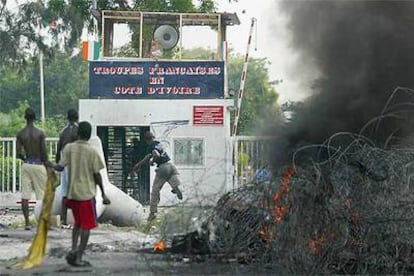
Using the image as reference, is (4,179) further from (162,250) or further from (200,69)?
(162,250)

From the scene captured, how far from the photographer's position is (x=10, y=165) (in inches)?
663

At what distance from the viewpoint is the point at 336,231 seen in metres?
7.26

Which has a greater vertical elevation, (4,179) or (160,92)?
(160,92)

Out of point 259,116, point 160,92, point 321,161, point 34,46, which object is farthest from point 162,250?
point 34,46

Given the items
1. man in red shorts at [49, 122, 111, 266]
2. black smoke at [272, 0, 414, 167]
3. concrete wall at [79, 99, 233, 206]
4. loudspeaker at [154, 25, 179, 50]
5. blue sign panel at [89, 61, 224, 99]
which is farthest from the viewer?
loudspeaker at [154, 25, 179, 50]

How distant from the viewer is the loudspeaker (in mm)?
17125

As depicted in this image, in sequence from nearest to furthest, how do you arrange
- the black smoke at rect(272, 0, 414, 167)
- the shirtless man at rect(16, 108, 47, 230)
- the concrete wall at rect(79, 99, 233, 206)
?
the shirtless man at rect(16, 108, 47, 230) → the black smoke at rect(272, 0, 414, 167) → the concrete wall at rect(79, 99, 233, 206)

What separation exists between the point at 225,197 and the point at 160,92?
29.9 ft

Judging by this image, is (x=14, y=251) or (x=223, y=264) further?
(x=14, y=251)

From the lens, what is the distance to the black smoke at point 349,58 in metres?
10.8

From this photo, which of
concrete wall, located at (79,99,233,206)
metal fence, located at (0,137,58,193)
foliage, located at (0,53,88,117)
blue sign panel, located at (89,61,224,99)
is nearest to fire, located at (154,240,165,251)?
concrete wall, located at (79,99,233,206)

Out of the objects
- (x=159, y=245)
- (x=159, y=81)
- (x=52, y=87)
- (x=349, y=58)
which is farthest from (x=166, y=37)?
(x=52, y=87)

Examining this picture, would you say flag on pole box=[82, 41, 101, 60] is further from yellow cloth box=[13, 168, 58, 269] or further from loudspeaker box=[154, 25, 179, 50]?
yellow cloth box=[13, 168, 58, 269]

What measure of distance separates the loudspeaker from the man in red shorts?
364 inches
